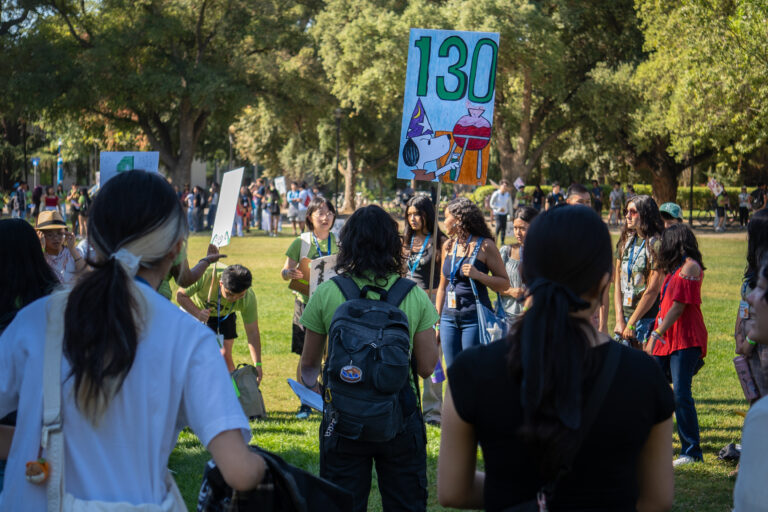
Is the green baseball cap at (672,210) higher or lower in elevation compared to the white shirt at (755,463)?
higher

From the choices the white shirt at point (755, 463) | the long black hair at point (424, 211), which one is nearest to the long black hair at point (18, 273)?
the white shirt at point (755, 463)

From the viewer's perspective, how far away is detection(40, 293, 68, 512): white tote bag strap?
1934 mm

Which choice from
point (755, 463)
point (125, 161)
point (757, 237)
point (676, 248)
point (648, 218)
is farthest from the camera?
point (648, 218)

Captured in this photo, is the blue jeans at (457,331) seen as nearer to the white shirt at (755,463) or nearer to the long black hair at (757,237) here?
the long black hair at (757,237)

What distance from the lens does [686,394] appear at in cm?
582

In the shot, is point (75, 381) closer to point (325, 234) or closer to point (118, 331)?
point (118, 331)

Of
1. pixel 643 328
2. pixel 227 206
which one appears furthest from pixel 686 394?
pixel 227 206

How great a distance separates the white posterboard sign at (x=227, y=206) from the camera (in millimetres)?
5824

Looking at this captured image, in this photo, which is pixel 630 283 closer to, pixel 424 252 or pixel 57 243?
pixel 424 252

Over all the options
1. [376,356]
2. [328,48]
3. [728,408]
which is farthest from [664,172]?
[376,356]

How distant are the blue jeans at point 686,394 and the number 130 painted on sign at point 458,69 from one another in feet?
8.12

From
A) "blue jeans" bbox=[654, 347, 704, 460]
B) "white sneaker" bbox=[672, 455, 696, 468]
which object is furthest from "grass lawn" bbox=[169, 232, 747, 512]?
"blue jeans" bbox=[654, 347, 704, 460]

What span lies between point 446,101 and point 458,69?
0.89 feet

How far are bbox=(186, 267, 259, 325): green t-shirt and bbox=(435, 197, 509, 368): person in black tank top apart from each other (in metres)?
1.66
